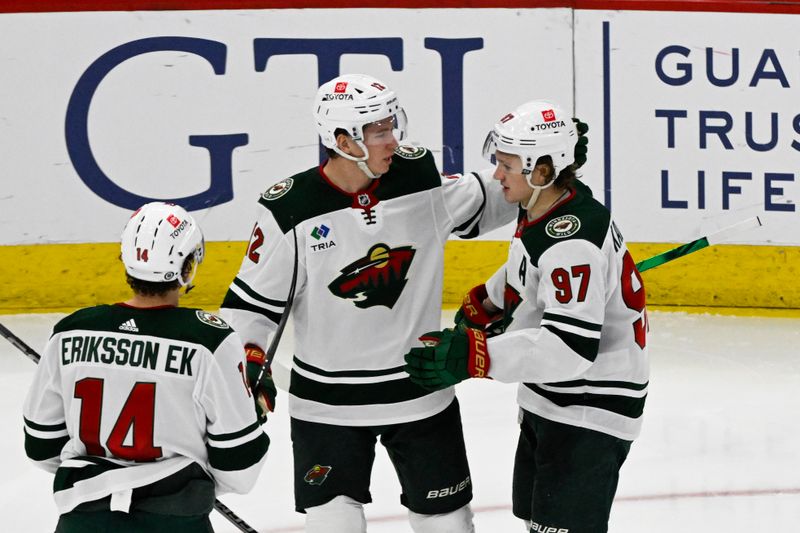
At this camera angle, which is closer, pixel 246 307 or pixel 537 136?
pixel 537 136

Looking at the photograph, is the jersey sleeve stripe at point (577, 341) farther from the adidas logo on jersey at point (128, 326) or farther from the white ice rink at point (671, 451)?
the white ice rink at point (671, 451)

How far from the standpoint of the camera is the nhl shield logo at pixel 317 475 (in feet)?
9.53

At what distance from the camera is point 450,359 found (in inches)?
104

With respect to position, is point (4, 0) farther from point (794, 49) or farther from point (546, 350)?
point (546, 350)

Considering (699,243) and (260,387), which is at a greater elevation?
(699,243)

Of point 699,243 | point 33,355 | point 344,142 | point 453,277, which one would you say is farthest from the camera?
point 453,277

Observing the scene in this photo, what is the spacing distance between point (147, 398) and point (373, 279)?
75 centimetres

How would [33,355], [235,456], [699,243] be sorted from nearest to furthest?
[235,456], [33,355], [699,243]

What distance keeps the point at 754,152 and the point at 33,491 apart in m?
3.01

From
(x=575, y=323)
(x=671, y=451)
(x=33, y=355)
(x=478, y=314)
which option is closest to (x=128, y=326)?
(x=33, y=355)

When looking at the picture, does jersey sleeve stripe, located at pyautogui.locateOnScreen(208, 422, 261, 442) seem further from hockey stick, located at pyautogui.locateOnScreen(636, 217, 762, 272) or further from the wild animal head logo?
hockey stick, located at pyautogui.locateOnScreen(636, 217, 762, 272)

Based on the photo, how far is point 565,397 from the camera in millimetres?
2795

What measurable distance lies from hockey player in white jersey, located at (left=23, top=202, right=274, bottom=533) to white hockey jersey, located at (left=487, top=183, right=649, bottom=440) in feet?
2.01

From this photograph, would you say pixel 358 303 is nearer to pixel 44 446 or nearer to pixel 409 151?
pixel 409 151
